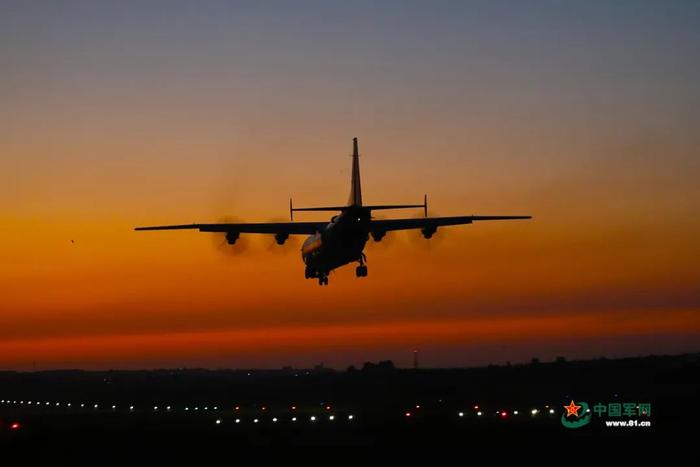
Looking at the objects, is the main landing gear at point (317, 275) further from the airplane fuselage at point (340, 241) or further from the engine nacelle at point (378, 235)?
the engine nacelle at point (378, 235)

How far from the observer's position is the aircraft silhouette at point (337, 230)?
71512mm

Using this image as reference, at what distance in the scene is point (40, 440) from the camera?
164ft

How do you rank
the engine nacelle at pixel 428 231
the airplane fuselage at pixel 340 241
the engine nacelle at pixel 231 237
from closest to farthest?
the airplane fuselage at pixel 340 241
the engine nacelle at pixel 231 237
the engine nacelle at pixel 428 231

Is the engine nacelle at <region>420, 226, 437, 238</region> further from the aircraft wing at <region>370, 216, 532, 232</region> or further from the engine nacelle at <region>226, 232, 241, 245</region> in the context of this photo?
the engine nacelle at <region>226, 232, 241, 245</region>

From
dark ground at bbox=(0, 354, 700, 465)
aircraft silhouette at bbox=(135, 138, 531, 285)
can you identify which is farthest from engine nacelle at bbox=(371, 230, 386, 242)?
dark ground at bbox=(0, 354, 700, 465)

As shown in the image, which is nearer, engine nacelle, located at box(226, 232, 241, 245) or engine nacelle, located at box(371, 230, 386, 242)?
engine nacelle, located at box(226, 232, 241, 245)

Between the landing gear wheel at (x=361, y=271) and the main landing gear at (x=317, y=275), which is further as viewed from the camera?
the main landing gear at (x=317, y=275)

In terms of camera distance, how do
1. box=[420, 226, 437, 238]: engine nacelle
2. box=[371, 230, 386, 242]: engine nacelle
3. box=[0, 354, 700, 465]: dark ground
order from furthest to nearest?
1. box=[420, 226, 437, 238]: engine nacelle
2. box=[371, 230, 386, 242]: engine nacelle
3. box=[0, 354, 700, 465]: dark ground

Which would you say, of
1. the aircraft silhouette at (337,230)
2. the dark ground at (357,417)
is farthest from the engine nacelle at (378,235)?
the dark ground at (357,417)

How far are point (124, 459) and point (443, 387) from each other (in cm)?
5365

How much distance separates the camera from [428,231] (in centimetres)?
8106

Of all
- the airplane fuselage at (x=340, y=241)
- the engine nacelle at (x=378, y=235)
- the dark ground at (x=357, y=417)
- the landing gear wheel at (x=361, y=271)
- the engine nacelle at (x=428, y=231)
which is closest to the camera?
the dark ground at (x=357, y=417)

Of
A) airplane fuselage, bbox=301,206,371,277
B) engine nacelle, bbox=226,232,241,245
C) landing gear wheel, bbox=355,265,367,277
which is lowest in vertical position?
landing gear wheel, bbox=355,265,367,277

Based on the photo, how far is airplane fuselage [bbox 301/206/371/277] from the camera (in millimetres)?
70125
